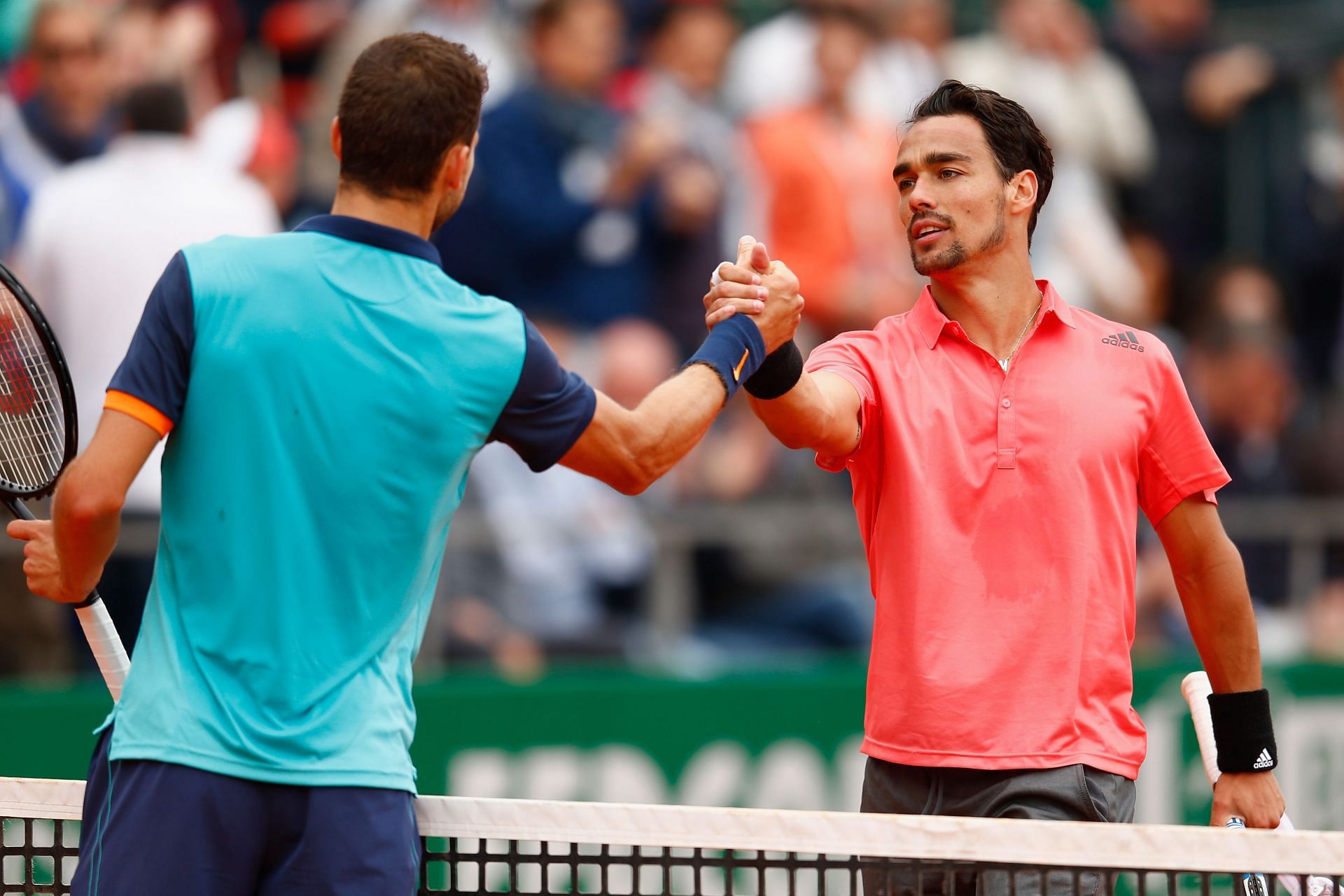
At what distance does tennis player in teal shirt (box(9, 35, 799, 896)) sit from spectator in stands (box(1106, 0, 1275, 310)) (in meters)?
8.63

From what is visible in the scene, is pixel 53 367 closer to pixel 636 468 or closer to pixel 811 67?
pixel 636 468

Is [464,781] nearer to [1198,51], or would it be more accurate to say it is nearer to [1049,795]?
[1049,795]

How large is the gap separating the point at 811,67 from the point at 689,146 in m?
1.01

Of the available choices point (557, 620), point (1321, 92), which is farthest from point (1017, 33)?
point (557, 620)

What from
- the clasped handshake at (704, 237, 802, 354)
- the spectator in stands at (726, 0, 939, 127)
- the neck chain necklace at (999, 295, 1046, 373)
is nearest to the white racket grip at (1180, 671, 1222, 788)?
the neck chain necklace at (999, 295, 1046, 373)

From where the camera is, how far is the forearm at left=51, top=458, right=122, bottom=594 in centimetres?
282

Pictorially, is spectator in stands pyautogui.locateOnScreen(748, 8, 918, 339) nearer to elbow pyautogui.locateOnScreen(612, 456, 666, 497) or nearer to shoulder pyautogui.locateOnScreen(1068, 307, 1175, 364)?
shoulder pyautogui.locateOnScreen(1068, 307, 1175, 364)

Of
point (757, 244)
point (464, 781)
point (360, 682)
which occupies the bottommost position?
point (464, 781)

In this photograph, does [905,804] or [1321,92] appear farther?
[1321,92]

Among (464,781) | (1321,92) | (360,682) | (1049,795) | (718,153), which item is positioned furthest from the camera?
(1321,92)

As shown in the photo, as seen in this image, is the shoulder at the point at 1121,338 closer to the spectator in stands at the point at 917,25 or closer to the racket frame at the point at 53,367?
the racket frame at the point at 53,367

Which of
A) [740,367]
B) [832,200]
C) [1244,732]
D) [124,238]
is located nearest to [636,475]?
[740,367]

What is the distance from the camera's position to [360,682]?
9.50 ft

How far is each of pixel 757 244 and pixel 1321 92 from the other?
867 centimetres
